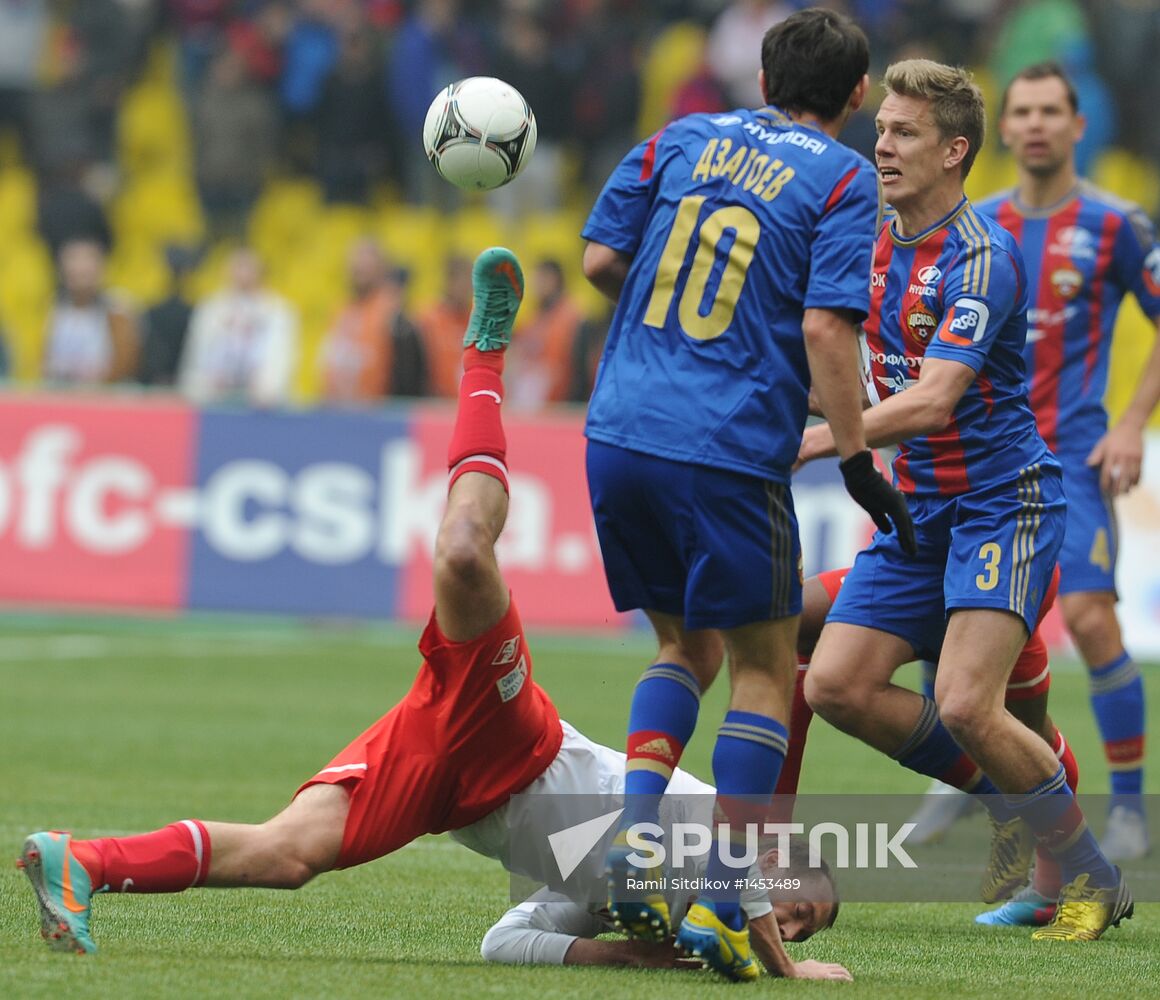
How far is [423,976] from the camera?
4688 mm

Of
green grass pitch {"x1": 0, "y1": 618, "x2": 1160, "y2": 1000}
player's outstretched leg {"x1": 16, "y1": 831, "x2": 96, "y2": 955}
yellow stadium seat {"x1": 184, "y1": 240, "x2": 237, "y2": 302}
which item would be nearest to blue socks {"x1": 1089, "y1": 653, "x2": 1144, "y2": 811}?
green grass pitch {"x1": 0, "y1": 618, "x2": 1160, "y2": 1000}

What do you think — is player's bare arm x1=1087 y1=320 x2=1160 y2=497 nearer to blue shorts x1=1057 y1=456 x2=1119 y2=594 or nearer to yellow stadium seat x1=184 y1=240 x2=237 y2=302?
blue shorts x1=1057 y1=456 x2=1119 y2=594

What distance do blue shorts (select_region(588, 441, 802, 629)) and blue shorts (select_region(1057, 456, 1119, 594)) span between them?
109 inches

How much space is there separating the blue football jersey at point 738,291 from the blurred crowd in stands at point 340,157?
10906 mm

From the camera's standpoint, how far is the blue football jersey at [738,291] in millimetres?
4969

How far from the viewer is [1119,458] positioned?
7.45 meters

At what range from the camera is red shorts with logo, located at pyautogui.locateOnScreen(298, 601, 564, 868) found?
491 centimetres

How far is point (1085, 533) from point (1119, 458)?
0.33 m

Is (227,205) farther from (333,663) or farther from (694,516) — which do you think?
(694,516)

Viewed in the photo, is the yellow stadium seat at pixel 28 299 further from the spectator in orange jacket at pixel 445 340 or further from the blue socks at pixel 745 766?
the blue socks at pixel 745 766

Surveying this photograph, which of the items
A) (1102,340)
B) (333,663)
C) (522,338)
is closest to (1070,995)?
(1102,340)

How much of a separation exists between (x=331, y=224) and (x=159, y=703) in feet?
31.0

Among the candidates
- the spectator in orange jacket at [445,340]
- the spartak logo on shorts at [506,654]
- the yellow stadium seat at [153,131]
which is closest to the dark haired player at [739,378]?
the spartak logo on shorts at [506,654]

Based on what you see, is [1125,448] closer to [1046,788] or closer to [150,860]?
[1046,788]
